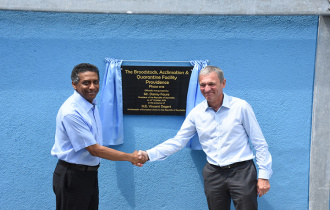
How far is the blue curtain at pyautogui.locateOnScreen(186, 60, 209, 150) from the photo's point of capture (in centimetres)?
386

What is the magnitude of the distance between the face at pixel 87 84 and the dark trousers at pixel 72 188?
2.32ft

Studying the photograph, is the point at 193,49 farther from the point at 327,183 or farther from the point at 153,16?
the point at 327,183

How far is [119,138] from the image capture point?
3912 millimetres

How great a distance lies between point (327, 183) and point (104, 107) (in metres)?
2.74

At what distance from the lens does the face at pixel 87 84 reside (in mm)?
3168

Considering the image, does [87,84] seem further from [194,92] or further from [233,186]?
[233,186]

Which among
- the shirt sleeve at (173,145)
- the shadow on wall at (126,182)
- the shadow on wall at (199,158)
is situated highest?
the shirt sleeve at (173,145)

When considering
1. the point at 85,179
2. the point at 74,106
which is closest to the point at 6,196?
the point at 85,179

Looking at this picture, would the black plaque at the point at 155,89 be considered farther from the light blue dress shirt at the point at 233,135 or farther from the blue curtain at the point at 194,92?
the light blue dress shirt at the point at 233,135

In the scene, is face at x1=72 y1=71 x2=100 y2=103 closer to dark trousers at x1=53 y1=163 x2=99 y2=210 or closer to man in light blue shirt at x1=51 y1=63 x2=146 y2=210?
man in light blue shirt at x1=51 y1=63 x2=146 y2=210

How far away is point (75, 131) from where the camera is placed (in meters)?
3.09

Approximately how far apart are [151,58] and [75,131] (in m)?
1.30

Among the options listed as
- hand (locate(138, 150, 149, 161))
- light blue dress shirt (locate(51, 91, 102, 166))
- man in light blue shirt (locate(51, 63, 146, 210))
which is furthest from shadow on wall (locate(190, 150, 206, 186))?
light blue dress shirt (locate(51, 91, 102, 166))

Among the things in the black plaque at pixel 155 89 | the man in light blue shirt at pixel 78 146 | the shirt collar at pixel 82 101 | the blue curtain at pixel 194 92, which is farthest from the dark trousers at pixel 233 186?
the shirt collar at pixel 82 101
